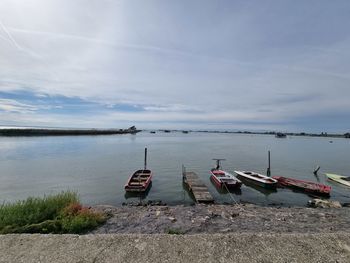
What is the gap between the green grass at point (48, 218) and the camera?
20.9 ft

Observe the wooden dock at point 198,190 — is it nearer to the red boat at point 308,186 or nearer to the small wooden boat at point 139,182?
the small wooden boat at point 139,182

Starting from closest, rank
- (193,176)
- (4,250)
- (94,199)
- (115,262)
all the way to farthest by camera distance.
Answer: (115,262), (4,250), (94,199), (193,176)

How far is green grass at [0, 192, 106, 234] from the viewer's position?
6363 millimetres

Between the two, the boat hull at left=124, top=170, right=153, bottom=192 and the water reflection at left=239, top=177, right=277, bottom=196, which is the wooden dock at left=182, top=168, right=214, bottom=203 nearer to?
the boat hull at left=124, top=170, right=153, bottom=192

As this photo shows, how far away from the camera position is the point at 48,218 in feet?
24.3

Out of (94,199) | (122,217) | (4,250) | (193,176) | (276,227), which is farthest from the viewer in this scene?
(193,176)

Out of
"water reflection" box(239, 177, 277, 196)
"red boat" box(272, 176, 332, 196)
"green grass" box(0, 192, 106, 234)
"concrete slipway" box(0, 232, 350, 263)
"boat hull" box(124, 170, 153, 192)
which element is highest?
"concrete slipway" box(0, 232, 350, 263)

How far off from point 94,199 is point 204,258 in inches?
552

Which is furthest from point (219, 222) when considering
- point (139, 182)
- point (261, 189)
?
point (261, 189)

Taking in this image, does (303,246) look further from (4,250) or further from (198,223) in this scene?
(4,250)

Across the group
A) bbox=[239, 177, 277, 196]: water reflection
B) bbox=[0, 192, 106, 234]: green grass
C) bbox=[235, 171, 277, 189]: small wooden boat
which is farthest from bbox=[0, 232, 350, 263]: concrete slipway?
bbox=[235, 171, 277, 189]: small wooden boat

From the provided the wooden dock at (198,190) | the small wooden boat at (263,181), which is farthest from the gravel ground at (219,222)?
the small wooden boat at (263,181)

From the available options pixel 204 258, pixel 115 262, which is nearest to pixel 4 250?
pixel 115 262

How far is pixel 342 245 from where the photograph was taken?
437cm
